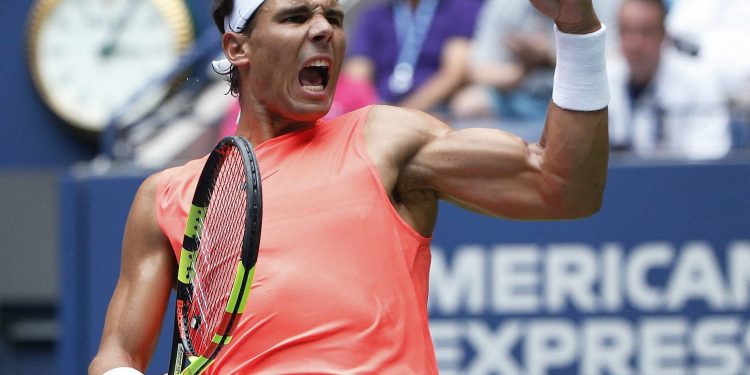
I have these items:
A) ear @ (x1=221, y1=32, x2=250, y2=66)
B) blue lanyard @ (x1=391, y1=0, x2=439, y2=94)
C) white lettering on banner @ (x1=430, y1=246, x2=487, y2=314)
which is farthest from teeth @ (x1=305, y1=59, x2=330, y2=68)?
blue lanyard @ (x1=391, y1=0, x2=439, y2=94)

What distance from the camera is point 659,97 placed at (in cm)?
602

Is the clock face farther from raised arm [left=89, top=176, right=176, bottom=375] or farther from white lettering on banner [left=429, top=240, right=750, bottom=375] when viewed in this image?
raised arm [left=89, top=176, right=176, bottom=375]

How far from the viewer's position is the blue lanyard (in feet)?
22.1

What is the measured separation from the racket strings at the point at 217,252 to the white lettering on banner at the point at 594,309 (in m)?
2.77

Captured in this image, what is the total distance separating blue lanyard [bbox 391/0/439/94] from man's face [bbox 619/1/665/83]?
1087mm

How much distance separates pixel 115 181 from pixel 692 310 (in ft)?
8.09

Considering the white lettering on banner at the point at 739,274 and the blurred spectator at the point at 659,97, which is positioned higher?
the blurred spectator at the point at 659,97

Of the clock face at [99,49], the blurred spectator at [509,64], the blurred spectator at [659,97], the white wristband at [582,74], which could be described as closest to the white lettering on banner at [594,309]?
the blurred spectator at [659,97]

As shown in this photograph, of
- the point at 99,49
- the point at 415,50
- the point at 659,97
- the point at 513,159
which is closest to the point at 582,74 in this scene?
the point at 513,159

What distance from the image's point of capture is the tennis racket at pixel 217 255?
2.92 metres

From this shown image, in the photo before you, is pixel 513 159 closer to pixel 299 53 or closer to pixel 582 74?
pixel 582 74

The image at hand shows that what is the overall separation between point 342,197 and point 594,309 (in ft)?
9.32

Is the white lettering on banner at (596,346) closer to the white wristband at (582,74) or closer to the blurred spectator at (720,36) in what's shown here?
the blurred spectator at (720,36)

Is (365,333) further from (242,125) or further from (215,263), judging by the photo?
(242,125)
